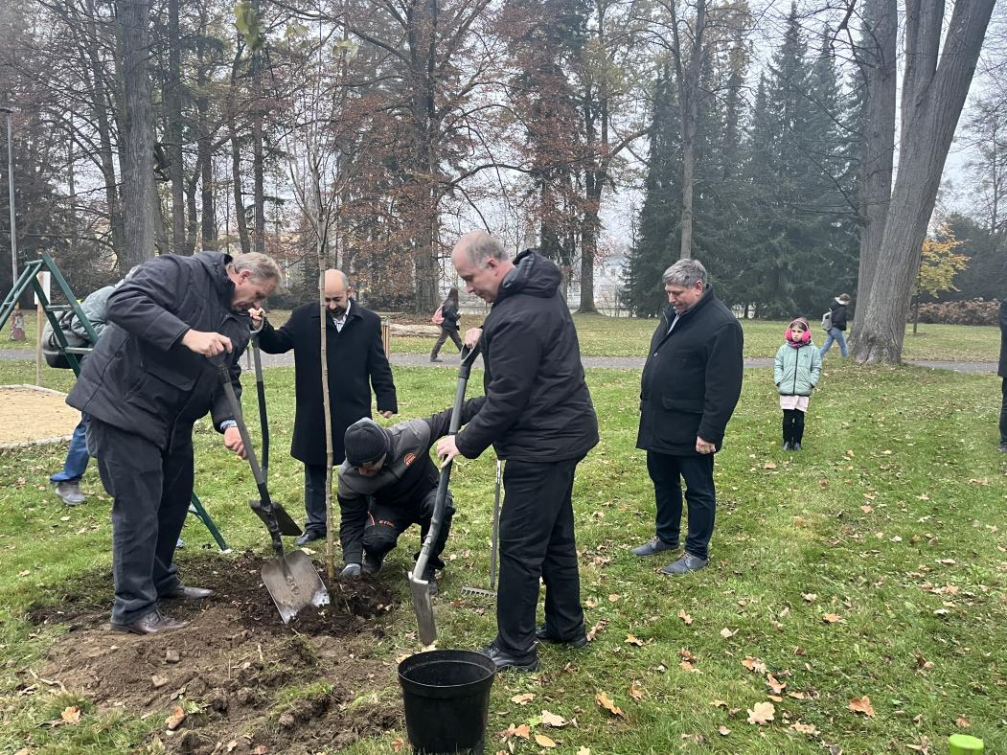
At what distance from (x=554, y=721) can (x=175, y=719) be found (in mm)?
1562

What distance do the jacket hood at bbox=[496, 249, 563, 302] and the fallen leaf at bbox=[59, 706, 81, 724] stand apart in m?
2.50

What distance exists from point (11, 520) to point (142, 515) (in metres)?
2.91

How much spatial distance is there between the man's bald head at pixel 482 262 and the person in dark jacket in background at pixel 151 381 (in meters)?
1.12

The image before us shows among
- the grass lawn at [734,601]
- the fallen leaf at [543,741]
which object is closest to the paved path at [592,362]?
the grass lawn at [734,601]

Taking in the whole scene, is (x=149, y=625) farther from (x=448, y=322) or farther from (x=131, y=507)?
(x=448, y=322)

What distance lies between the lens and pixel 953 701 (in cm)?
340

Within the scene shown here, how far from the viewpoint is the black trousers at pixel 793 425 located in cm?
844

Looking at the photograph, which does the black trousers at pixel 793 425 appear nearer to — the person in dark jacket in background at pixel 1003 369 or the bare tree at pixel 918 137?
the person in dark jacket in background at pixel 1003 369

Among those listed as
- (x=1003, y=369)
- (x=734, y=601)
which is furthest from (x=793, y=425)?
(x=734, y=601)

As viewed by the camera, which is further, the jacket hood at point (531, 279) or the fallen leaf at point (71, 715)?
the jacket hood at point (531, 279)

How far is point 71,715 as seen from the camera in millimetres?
3104

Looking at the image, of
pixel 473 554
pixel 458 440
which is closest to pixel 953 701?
pixel 458 440

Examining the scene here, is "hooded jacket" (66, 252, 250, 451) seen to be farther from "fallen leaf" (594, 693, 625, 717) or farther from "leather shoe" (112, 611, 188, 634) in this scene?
"fallen leaf" (594, 693, 625, 717)

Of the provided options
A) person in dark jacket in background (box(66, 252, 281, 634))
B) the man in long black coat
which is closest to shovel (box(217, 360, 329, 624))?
person in dark jacket in background (box(66, 252, 281, 634))
